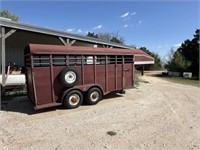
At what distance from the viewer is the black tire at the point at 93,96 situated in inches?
290

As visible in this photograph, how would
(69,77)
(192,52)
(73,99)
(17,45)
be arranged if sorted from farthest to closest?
1. (192,52)
2. (17,45)
3. (73,99)
4. (69,77)

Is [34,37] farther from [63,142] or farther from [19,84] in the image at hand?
[63,142]

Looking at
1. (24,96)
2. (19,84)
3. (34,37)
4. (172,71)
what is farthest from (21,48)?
(172,71)

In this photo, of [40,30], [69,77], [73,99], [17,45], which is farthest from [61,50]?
[17,45]

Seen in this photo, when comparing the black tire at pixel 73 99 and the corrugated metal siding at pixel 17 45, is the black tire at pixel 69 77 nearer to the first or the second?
the black tire at pixel 73 99

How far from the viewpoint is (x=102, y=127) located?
511 cm

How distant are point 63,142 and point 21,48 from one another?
10.6 metres

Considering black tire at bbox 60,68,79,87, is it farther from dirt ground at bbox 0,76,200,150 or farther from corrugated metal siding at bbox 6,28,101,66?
corrugated metal siding at bbox 6,28,101,66

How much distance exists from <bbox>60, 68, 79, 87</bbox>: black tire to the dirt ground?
1.06 m

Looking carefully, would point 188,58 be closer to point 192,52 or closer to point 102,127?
point 192,52

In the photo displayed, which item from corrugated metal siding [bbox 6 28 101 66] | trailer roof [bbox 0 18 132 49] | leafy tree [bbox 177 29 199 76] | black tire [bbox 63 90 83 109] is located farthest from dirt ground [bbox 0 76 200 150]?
leafy tree [bbox 177 29 199 76]

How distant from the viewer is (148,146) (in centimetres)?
405

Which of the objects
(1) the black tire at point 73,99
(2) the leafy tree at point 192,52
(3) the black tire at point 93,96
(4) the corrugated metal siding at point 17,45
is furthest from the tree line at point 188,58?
(1) the black tire at point 73,99

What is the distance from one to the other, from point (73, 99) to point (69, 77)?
91 cm
